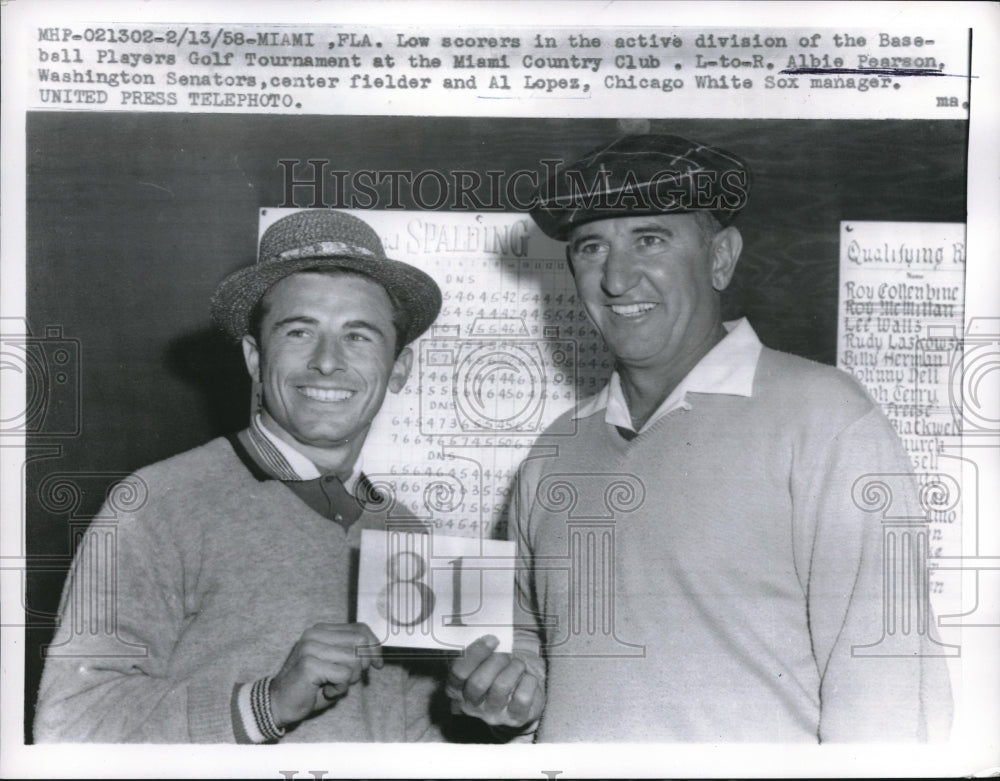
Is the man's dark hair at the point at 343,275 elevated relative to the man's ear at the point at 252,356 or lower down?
elevated

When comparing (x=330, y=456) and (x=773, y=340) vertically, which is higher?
(x=773, y=340)

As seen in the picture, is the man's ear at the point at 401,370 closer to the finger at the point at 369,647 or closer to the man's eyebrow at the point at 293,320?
the man's eyebrow at the point at 293,320

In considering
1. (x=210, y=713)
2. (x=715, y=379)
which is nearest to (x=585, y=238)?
(x=715, y=379)

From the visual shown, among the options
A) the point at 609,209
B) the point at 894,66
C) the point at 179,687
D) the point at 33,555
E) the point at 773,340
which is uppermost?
the point at 894,66

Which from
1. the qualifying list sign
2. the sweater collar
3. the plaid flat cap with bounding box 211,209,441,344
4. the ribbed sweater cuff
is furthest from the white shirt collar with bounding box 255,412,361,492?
the qualifying list sign

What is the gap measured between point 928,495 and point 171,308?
80 cm

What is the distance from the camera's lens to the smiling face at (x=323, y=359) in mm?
981

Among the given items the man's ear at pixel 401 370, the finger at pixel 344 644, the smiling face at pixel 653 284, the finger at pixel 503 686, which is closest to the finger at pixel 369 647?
the finger at pixel 344 644

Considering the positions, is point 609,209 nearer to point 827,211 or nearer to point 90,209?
point 827,211

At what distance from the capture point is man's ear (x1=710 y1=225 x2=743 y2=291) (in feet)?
3.32

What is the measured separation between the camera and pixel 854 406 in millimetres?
1005

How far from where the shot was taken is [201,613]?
97cm

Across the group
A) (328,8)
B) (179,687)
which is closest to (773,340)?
(328,8)

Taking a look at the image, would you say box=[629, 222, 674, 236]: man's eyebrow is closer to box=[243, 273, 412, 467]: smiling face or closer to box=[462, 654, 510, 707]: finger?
box=[243, 273, 412, 467]: smiling face
